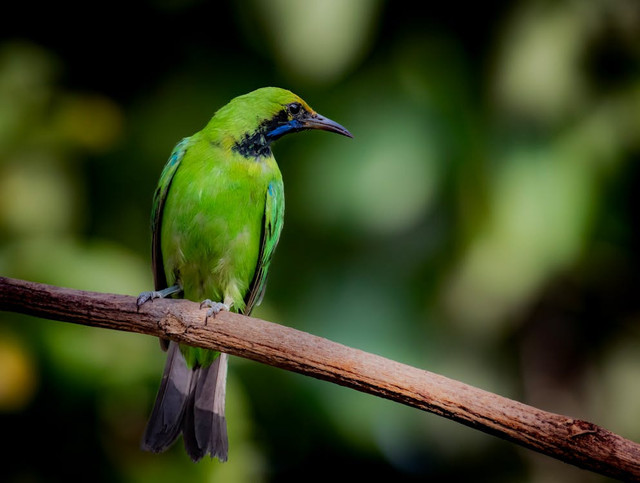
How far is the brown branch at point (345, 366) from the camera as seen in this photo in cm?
262

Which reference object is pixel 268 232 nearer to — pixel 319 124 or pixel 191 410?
pixel 319 124

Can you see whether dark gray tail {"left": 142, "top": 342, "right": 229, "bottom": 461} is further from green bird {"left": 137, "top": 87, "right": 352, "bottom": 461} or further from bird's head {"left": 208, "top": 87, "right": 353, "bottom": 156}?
bird's head {"left": 208, "top": 87, "right": 353, "bottom": 156}

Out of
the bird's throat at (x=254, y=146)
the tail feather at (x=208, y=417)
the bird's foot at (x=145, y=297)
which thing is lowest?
the tail feather at (x=208, y=417)

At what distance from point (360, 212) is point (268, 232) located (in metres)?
1.08

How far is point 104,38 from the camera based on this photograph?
5.95 m

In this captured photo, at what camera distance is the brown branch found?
262 cm

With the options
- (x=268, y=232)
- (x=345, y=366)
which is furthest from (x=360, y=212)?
(x=345, y=366)

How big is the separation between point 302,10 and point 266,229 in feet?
5.14

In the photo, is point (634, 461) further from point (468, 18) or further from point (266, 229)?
point (468, 18)

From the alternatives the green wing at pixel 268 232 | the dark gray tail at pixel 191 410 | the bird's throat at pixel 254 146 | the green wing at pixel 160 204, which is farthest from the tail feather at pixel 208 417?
the bird's throat at pixel 254 146

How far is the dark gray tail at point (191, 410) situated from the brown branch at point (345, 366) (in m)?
0.84

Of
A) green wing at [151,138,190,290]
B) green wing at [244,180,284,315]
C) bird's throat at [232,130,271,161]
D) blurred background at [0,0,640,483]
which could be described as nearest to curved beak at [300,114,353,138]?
bird's throat at [232,130,271,161]

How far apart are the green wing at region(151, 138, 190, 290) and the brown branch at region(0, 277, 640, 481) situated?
86 centimetres

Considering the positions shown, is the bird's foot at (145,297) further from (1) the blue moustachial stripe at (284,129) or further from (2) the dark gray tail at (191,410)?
(1) the blue moustachial stripe at (284,129)
